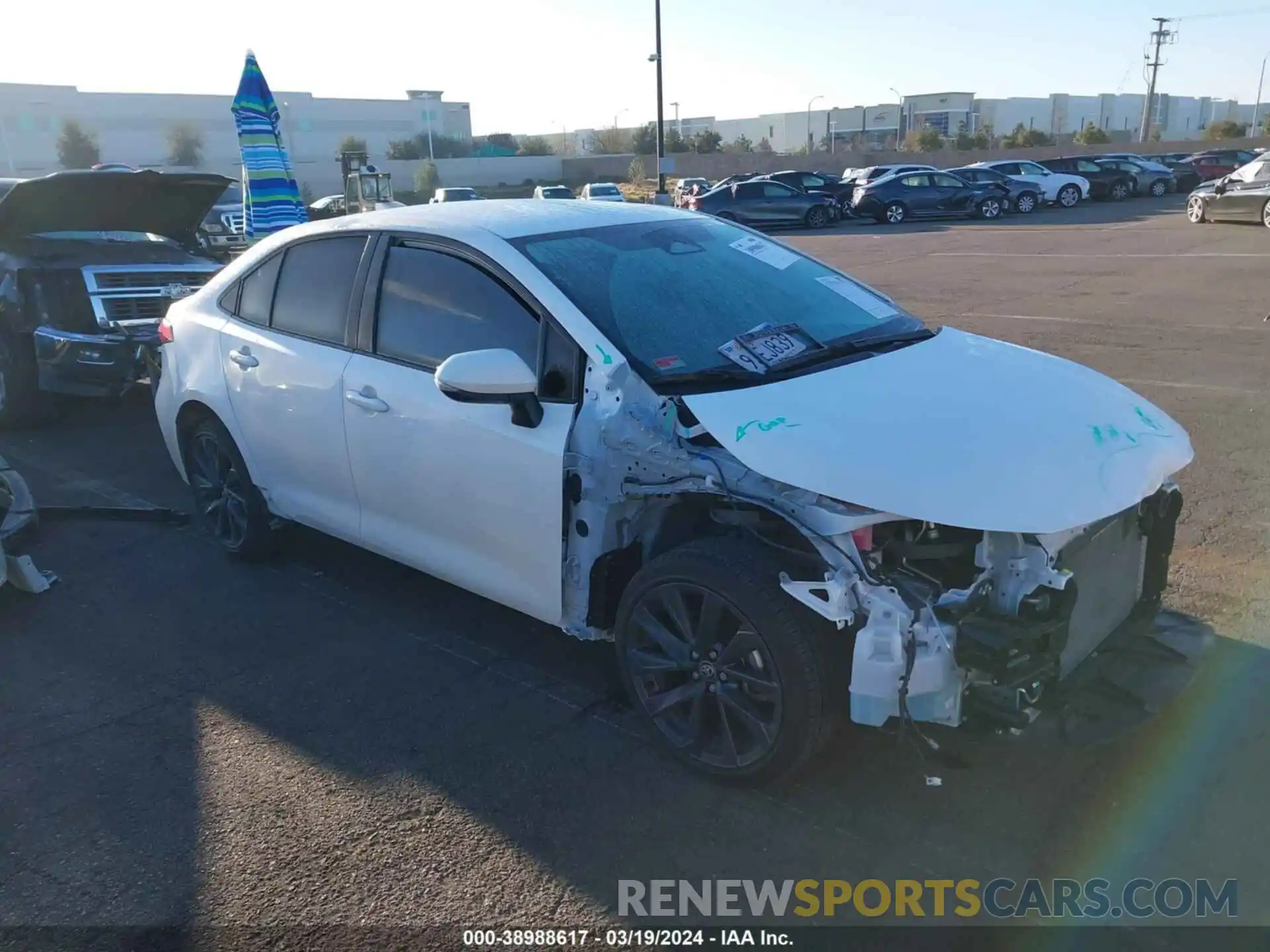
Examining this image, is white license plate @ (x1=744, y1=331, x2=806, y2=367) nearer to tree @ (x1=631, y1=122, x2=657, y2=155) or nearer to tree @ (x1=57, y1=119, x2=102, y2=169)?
tree @ (x1=57, y1=119, x2=102, y2=169)

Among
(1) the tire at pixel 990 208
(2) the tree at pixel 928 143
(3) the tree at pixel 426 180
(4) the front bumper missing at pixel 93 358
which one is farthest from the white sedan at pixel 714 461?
(2) the tree at pixel 928 143

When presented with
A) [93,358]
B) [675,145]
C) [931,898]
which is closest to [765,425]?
[931,898]

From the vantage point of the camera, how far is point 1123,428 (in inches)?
134

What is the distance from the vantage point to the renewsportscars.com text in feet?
9.16

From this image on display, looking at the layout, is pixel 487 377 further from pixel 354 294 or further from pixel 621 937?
pixel 621 937

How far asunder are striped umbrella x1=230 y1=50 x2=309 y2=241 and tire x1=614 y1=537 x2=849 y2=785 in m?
8.68

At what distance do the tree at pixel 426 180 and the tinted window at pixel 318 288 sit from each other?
59.0 meters

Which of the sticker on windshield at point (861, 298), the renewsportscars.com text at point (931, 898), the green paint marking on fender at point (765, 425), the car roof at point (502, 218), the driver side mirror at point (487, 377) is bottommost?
the renewsportscars.com text at point (931, 898)

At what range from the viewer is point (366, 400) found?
417 cm

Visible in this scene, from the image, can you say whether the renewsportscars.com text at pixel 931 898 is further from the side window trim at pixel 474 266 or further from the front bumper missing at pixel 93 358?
the front bumper missing at pixel 93 358

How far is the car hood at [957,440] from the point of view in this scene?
2904 mm

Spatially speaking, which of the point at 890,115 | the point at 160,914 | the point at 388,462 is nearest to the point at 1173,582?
the point at 388,462

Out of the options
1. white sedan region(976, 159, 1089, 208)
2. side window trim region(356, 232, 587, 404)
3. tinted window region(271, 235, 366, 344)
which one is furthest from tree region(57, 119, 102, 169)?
side window trim region(356, 232, 587, 404)

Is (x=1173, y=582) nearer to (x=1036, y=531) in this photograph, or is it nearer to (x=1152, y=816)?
(x=1152, y=816)
